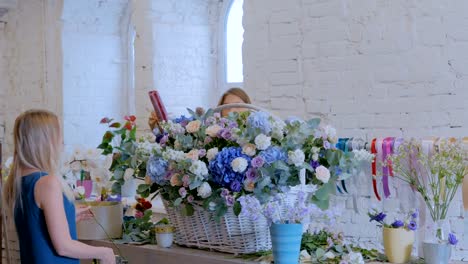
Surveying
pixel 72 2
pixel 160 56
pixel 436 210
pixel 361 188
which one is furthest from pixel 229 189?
pixel 72 2

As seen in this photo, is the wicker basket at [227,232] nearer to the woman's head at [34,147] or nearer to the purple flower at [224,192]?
the purple flower at [224,192]

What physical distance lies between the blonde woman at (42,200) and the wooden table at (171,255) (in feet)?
0.48

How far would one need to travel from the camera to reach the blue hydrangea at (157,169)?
2.22m

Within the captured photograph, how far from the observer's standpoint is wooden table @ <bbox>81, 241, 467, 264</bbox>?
86.2 inches

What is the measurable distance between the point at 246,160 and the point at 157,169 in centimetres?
35

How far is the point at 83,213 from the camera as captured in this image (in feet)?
8.63

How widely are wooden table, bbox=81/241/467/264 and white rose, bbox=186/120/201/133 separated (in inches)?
15.8

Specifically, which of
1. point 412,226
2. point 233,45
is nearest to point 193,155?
point 412,226

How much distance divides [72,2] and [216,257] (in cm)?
383

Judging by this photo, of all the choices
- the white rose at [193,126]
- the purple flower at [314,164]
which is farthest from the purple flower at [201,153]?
the purple flower at [314,164]

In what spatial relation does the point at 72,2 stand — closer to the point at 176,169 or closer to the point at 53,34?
the point at 53,34

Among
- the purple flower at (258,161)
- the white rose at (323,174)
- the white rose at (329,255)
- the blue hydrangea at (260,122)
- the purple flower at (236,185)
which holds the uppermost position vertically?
the blue hydrangea at (260,122)

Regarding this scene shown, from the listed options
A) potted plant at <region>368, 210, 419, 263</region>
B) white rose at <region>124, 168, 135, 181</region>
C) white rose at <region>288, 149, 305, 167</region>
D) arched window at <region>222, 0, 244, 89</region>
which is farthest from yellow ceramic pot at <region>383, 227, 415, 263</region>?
arched window at <region>222, 0, 244, 89</region>

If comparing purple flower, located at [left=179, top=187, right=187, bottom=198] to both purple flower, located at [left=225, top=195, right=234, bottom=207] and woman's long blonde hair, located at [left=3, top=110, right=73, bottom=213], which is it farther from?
woman's long blonde hair, located at [left=3, top=110, right=73, bottom=213]
